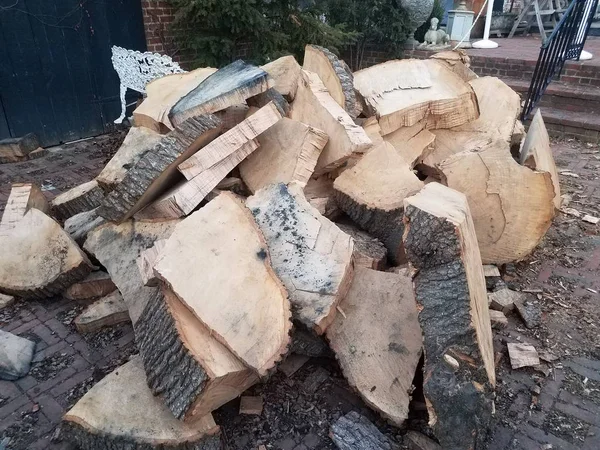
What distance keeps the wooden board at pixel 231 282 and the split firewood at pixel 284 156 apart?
655 mm

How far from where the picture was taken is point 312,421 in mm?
2059

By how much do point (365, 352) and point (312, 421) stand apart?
389 mm

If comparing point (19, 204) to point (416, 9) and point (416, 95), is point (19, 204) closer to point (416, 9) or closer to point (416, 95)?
point (416, 95)

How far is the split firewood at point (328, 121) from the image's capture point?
2.89 meters

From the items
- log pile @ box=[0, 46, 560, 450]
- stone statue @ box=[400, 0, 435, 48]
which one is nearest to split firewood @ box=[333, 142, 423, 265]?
log pile @ box=[0, 46, 560, 450]

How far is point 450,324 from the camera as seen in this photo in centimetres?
181

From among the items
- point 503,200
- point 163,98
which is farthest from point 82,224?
point 503,200

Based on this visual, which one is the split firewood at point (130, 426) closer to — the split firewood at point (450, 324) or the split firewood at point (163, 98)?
the split firewood at point (450, 324)

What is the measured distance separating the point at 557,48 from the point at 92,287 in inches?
229

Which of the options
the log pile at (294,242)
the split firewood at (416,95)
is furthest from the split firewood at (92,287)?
the split firewood at (416,95)

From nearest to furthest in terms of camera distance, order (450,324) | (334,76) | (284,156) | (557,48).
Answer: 1. (450,324)
2. (284,156)
3. (334,76)
4. (557,48)

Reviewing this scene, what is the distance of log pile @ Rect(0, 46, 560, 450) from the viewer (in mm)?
1834

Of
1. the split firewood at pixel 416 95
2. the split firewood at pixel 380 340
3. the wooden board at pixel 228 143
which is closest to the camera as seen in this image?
the split firewood at pixel 380 340

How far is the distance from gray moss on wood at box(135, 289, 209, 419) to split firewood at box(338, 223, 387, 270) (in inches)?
40.1
